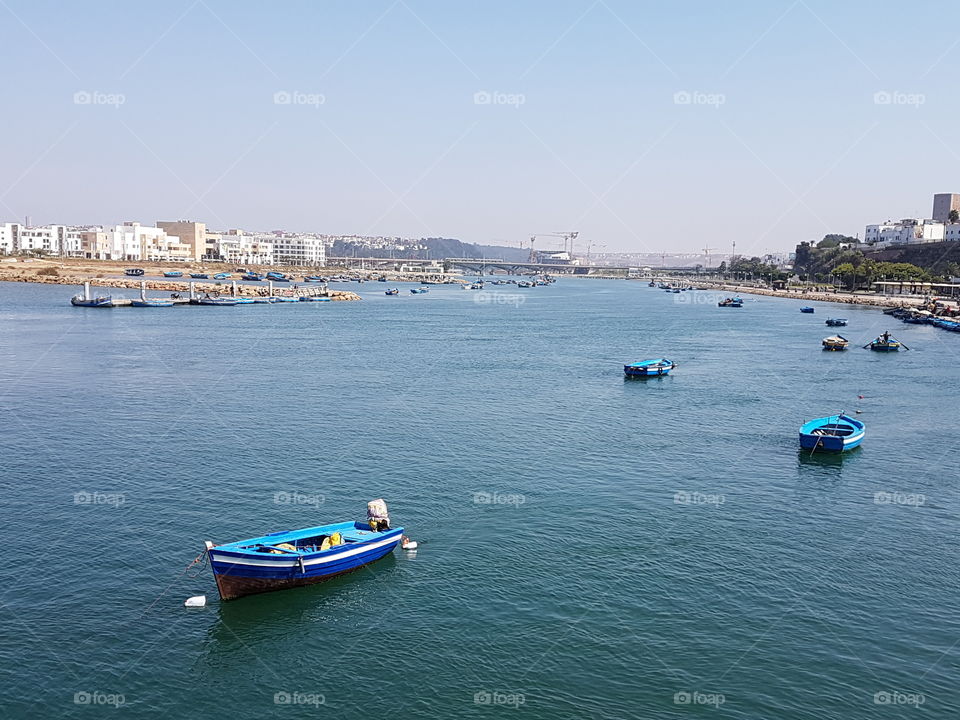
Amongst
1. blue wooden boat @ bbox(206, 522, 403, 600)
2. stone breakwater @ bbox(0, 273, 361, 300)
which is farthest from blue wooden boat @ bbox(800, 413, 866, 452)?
stone breakwater @ bbox(0, 273, 361, 300)

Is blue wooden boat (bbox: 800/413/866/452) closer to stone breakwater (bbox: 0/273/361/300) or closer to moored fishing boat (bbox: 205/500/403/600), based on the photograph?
moored fishing boat (bbox: 205/500/403/600)

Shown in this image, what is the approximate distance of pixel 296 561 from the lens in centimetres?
1930

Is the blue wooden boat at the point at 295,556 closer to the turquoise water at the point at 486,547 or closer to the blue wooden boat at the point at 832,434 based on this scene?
the turquoise water at the point at 486,547

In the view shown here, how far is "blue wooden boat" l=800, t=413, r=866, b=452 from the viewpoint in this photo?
32125 millimetres

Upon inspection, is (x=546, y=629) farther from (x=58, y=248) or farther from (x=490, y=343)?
(x=58, y=248)

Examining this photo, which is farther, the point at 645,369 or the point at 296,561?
the point at 645,369

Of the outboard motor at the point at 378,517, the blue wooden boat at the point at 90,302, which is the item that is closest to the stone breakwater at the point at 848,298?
the blue wooden boat at the point at 90,302

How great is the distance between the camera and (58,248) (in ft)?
642

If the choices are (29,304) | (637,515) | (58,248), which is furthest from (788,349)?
(58,248)

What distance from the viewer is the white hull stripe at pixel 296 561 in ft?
60.3

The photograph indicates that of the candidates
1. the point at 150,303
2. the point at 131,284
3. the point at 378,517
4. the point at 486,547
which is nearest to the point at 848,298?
the point at 150,303

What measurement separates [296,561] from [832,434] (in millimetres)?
23915

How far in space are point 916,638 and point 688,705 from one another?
620cm

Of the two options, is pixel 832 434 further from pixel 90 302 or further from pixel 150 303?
pixel 90 302
